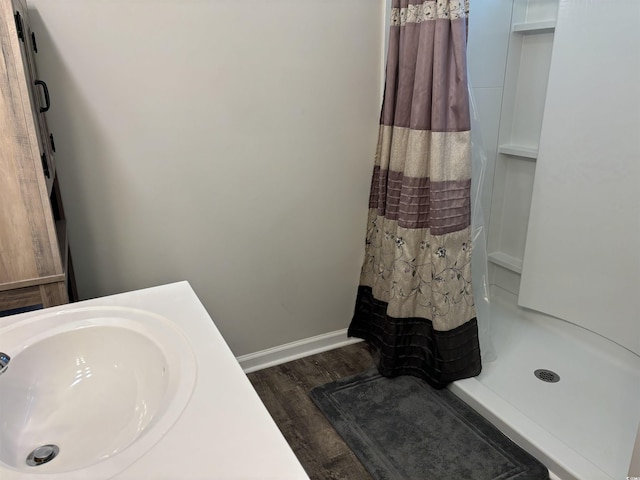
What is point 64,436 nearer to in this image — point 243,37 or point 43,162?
point 43,162

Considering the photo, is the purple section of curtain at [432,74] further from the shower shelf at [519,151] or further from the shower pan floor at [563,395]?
the shower pan floor at [563,395]

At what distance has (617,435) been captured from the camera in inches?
69.6

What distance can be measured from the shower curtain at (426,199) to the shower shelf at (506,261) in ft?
2.29

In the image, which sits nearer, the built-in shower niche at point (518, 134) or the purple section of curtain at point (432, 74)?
the purple section of curtain at point (432, 74)

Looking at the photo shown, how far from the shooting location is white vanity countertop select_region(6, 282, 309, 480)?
0.76m

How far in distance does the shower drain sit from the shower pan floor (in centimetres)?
2

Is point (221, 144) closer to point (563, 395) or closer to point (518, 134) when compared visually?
point (518, 134)

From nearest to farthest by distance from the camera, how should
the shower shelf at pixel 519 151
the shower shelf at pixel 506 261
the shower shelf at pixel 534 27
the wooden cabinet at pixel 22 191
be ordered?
the wooden cabinet at pixel 22 191
the shower shelf at pixel 534 27
the shower shelf at pixel 519 151
the shower shelf at pixel 506 261

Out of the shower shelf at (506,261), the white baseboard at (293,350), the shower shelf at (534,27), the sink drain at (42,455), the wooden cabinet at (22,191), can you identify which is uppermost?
the shower shelf at (534,27)

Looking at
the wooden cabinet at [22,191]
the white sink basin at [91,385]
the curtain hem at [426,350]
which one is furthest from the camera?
the curtain hem at [426,350]

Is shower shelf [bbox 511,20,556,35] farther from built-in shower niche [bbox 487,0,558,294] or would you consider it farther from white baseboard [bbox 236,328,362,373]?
white baseboard [bbox 236,328,362,373]

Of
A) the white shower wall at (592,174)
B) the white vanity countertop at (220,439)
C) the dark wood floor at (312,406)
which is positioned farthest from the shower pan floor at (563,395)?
the white vanity countertop at (220,439)

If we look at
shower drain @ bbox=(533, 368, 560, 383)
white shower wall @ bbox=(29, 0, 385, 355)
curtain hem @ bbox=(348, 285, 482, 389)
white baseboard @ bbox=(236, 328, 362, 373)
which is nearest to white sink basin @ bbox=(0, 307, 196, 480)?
white shower wall @ bbox=(29, 0, 385, 355)

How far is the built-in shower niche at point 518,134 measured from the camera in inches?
90.7
